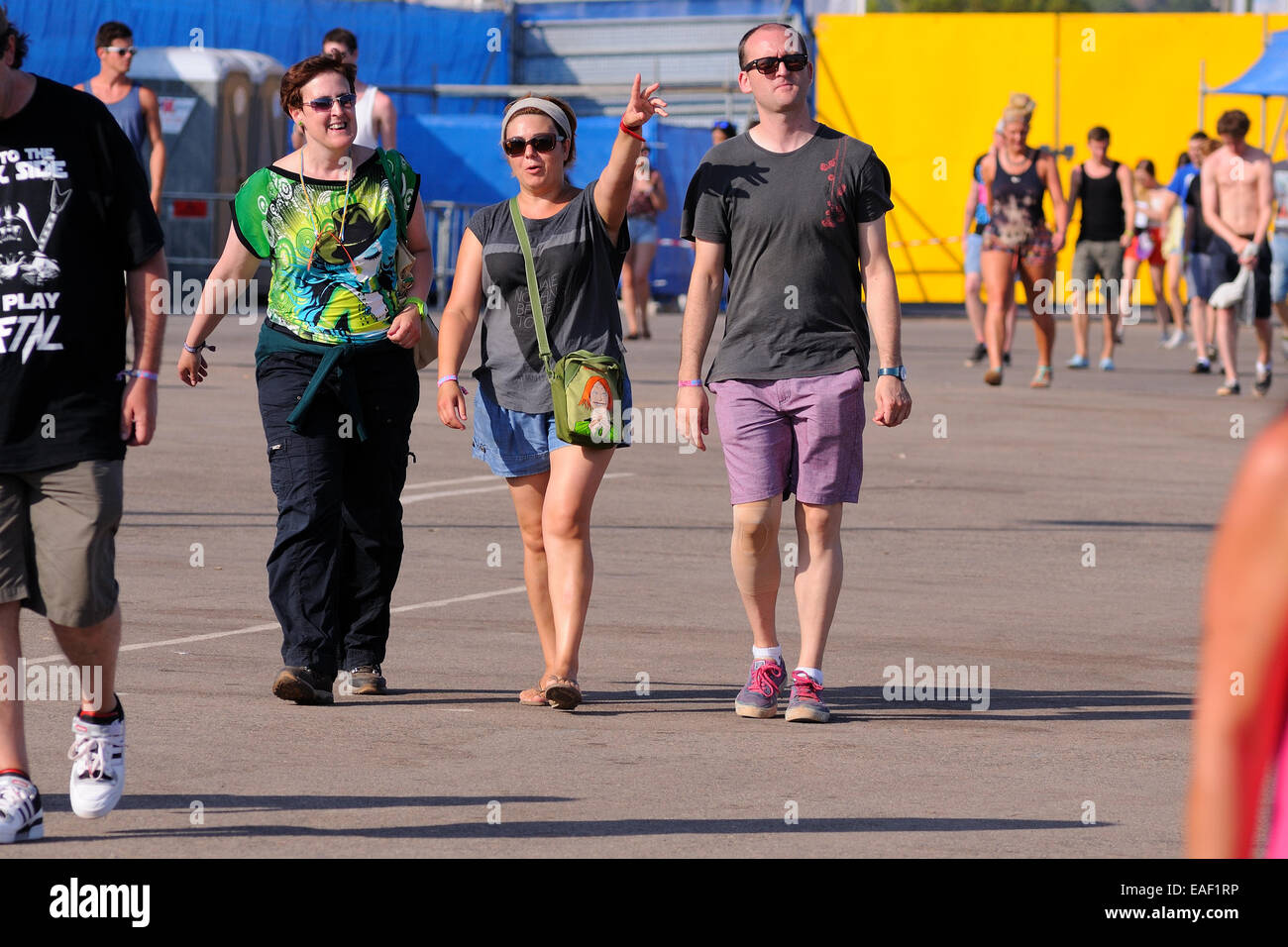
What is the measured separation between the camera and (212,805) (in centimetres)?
543

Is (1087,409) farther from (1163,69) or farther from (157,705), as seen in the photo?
(1163,69)

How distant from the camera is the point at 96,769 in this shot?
16.9ft

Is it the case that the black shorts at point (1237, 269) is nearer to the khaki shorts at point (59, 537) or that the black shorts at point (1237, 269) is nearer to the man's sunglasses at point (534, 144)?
the man's sunglasses at point (534, 144)

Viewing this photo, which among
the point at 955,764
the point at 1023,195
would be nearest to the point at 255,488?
the point at 955,764

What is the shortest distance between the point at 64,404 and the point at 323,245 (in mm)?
1946

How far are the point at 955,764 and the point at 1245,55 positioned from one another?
2832 centimetres

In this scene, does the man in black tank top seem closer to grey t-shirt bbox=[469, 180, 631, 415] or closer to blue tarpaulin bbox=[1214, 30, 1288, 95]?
blue tarpaulin bbox=[1214, 30, 1288, 95]

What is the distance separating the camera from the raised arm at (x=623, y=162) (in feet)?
21.0

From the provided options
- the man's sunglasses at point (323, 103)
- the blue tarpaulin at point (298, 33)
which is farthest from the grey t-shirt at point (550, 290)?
the blue tarpaulin at point (298, 33)

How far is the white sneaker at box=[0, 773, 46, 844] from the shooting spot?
502cm

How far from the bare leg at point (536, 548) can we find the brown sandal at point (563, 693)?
29 cm

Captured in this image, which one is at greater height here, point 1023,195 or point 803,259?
point 1023,195

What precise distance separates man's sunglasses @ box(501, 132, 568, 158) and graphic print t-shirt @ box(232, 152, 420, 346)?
388 millimetres

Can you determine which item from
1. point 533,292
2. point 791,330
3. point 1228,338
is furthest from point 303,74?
point 1228,338
